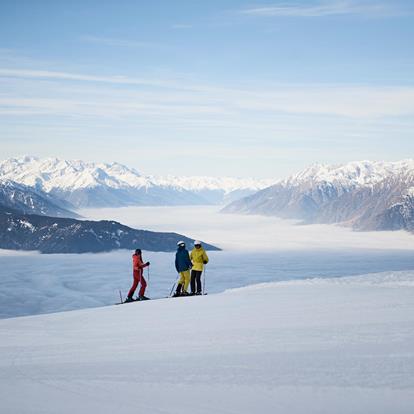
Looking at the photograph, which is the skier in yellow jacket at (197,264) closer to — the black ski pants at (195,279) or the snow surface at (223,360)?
the black ski pants at (195,279)

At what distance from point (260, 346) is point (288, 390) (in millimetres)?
2485

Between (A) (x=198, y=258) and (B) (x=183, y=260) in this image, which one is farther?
(A) (x=198, y=258)

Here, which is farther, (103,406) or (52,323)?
(52,323)

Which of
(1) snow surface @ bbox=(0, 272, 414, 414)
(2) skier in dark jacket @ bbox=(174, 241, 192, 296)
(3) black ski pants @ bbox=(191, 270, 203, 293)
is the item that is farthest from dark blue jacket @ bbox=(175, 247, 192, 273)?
(1) snow surface @ bbox=(0, 272, 414, 414)

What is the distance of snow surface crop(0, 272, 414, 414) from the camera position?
293 inches

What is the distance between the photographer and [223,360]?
942cm

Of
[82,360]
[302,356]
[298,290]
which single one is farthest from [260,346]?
[298,290]

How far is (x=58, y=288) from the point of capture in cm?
17375

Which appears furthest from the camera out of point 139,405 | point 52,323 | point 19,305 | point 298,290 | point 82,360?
point 19,305

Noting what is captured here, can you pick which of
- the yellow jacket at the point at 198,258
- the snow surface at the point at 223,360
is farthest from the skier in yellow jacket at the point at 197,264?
the snow surface at the point at 223,360

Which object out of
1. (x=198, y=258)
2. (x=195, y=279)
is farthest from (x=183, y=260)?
(x=195, y=279)

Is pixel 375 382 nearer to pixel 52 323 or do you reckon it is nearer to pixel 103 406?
pixel 103 406

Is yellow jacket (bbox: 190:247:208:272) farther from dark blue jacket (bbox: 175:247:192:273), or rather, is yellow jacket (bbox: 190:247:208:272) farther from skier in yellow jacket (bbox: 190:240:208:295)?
dark blue jacket (bbox: 175:247:192:273)

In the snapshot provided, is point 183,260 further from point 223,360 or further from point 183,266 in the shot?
point 223,360
